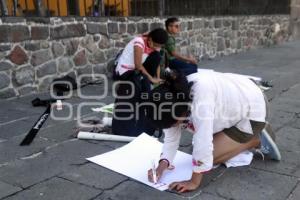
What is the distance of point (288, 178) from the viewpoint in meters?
3.18

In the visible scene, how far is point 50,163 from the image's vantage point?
3.55 m

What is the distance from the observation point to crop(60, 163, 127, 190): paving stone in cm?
312

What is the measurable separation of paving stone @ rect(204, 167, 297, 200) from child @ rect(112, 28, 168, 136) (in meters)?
0.79

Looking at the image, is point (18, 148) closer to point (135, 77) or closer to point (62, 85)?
point (135, 77)

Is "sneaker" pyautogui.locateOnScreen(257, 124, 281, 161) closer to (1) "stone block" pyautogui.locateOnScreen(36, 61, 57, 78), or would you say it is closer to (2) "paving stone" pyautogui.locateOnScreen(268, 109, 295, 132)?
(2) "paving stone" pyautogui.locateOnScreen(268, 109, 295, 132)

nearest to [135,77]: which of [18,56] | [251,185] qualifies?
[251,185]

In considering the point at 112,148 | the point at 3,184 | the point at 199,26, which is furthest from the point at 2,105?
the point at 199,26

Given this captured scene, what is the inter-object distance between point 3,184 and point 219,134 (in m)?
1.59

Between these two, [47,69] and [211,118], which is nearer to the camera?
[211,118]

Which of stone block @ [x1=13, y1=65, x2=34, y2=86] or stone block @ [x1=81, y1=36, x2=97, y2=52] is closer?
stone block @ [x1=13, y1=65, x2=34, y2=86]

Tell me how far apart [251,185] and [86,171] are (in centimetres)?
122

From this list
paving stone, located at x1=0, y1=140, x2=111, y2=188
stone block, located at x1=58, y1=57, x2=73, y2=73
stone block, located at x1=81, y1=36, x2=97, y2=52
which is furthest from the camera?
stone block, located at x1=81, y1=36, x2=97, y2=52

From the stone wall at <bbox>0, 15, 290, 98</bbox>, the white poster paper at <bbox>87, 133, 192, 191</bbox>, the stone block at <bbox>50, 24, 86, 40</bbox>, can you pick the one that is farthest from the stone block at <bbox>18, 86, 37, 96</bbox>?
the white poster paper at <bbox>87, 133, 192, 191</bbox>

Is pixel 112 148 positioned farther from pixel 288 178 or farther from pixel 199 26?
pixel 199 26
